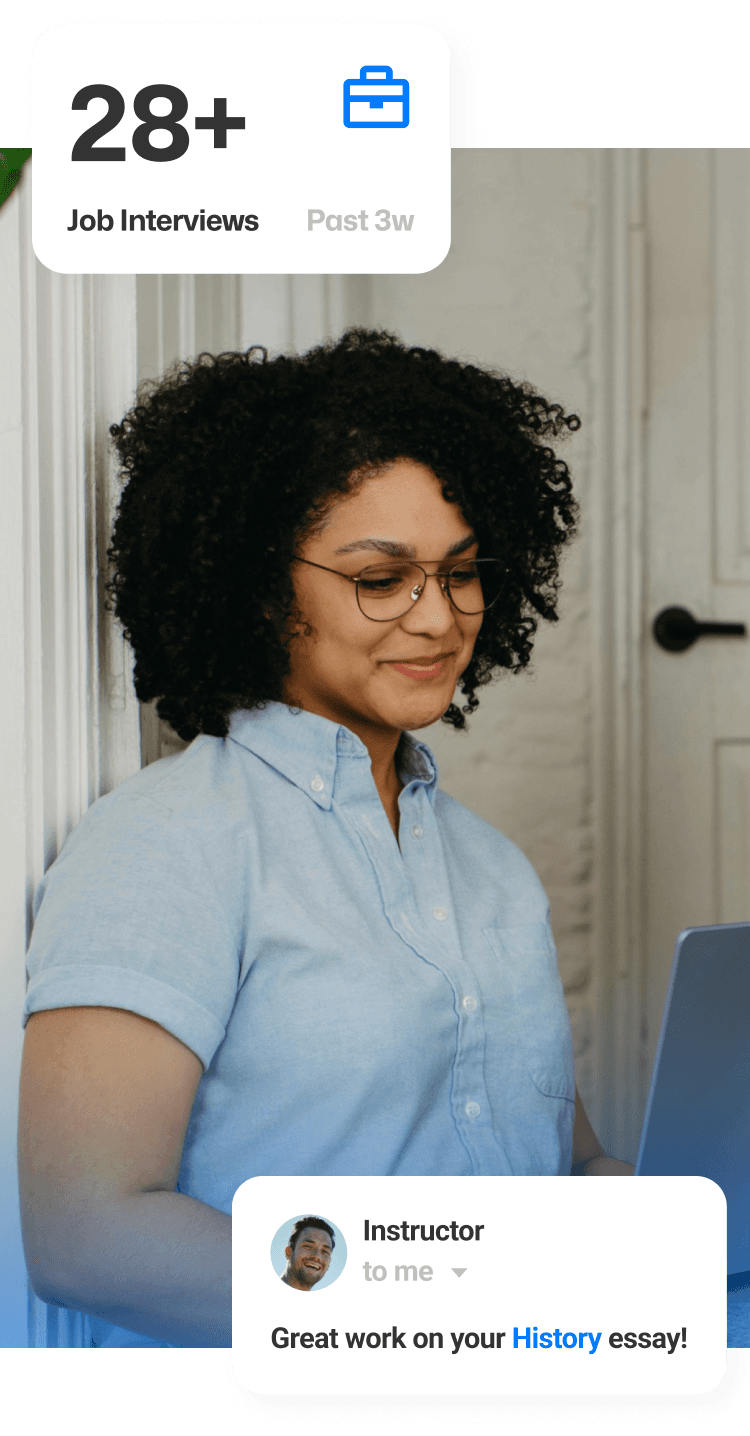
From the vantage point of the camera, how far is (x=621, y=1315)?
55 cm

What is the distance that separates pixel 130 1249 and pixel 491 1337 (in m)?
0.17

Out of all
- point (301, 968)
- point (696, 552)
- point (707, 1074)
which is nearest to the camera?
point (707, 1074)

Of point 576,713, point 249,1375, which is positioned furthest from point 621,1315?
point 576,713

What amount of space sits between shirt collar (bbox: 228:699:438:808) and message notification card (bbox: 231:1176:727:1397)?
223mm

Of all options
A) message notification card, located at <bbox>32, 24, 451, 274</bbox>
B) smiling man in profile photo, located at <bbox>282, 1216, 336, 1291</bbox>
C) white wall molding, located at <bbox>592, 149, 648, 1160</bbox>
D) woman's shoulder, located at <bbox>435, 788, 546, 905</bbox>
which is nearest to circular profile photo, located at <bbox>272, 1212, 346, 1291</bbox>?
smiling man in profile photo, located at <bbox>282, 1216, 336, 1291</bbox>

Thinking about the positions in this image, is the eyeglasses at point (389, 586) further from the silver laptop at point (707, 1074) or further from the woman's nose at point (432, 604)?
the silver laptop at point (707, 1074)

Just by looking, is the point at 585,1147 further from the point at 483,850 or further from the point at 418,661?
the point at 418,661

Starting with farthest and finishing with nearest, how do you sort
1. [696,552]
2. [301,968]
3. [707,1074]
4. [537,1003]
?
[696,552] < [537,1003] < [301,968] < [707,1074]

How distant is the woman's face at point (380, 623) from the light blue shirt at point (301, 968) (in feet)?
0.11

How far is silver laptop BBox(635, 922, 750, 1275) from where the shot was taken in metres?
0.49

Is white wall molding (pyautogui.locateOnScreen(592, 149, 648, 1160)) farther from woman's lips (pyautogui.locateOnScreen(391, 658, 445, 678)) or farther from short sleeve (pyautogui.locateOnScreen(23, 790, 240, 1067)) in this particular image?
short sleeve (pyautogui.locateOnScreen(23, 790, 240, 1067))

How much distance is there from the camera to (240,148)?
0.59m

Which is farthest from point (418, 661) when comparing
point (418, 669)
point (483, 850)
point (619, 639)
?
point (619, 639)

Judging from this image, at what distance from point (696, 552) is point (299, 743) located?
→ 2.75ft
